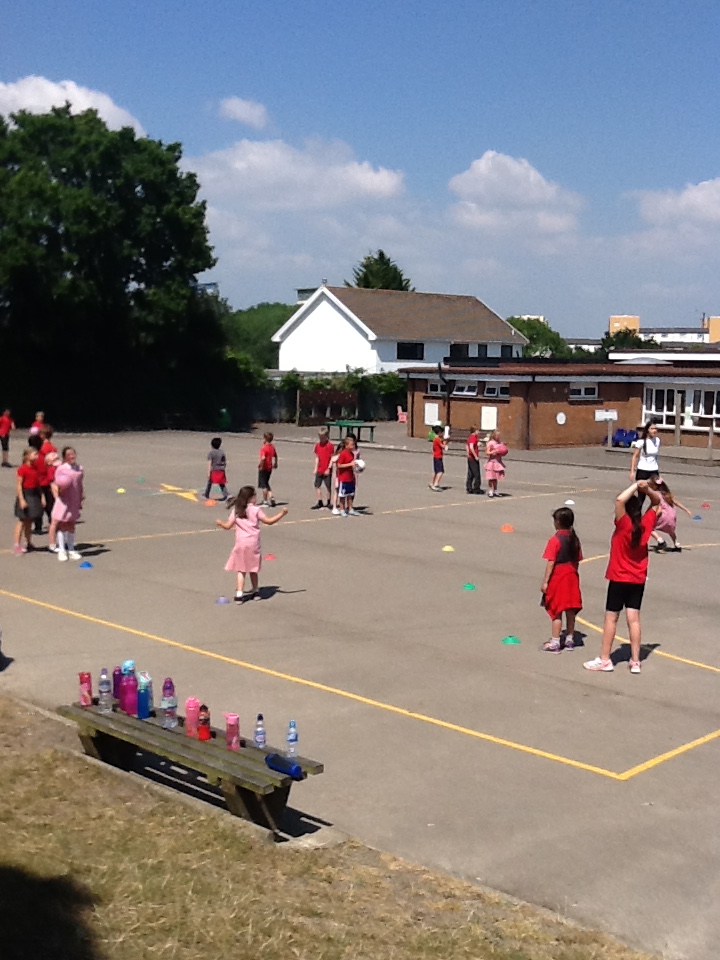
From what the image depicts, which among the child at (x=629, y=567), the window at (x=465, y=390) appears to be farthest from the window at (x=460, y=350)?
the child at (x=629, y=567)

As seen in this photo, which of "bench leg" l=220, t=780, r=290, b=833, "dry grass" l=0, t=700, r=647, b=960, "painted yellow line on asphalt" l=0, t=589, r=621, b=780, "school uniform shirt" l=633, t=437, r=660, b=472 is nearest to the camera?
"dry grass" l=0, t=700, r=647, b=960

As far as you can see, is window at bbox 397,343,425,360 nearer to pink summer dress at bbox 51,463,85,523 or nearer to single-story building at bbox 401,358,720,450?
single-story building at bbox 401,358,720,450

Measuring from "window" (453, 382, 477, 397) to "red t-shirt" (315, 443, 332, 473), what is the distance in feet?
72.1

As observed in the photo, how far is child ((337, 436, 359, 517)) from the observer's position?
2206 centimetres

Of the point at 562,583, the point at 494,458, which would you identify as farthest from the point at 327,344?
the point at 562,583

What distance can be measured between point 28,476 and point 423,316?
55905 millimetres

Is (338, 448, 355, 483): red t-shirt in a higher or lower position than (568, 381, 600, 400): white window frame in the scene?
lower

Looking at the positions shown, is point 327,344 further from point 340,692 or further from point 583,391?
point 340,692

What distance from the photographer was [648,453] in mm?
25109

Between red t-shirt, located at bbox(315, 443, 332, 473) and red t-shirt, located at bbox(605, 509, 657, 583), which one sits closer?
red t-shirt, located at bbox(605, 509, 657, 583)

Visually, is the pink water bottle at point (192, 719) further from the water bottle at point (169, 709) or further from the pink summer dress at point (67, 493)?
the pink summer dress at point (67, 493)

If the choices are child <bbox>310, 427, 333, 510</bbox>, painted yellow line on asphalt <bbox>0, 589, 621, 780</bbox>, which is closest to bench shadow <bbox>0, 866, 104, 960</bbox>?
painted yellow line on asphalt <bbox>0, 589, 621, 780</bbox>

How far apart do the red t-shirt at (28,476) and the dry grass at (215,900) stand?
1076 cm

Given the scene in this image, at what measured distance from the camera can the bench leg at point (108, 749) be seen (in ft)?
26.7
